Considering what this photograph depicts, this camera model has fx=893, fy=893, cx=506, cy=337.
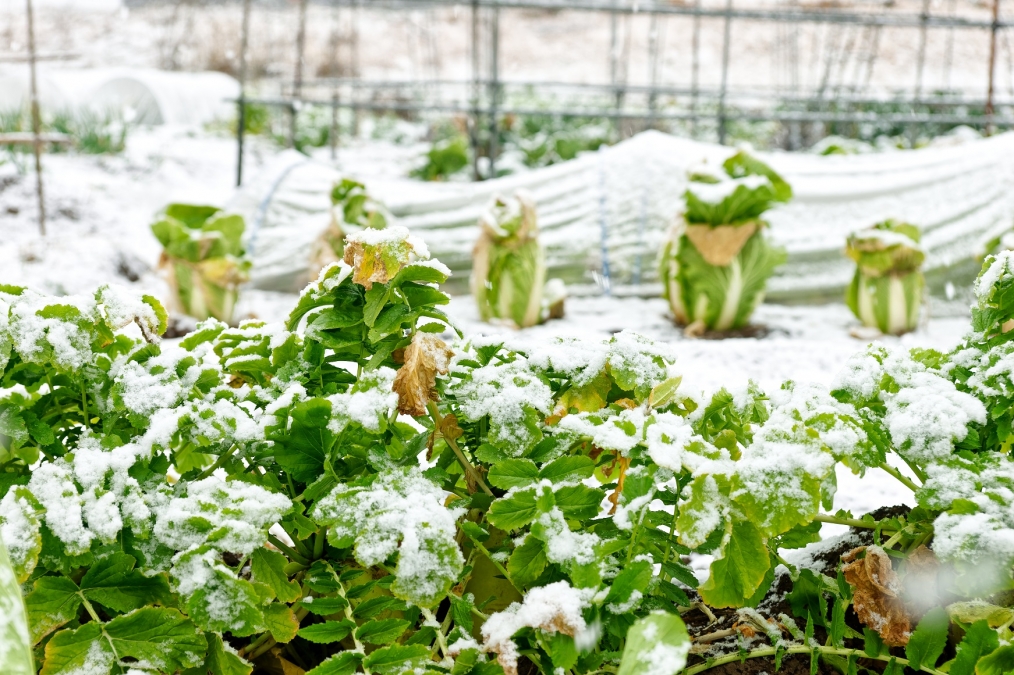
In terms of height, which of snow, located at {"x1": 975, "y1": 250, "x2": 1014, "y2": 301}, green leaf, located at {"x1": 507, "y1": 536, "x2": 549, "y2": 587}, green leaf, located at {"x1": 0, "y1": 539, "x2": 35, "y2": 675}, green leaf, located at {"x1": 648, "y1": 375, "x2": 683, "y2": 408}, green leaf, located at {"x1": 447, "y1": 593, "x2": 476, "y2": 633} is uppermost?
snow, located at {"x1": 975, "y1": 250, "x2": 1014, "y2": 301}

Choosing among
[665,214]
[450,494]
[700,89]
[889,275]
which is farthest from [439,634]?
[700,89]

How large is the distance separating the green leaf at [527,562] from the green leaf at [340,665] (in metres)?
0.13

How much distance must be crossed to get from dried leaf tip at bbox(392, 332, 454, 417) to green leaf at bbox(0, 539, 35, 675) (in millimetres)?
325

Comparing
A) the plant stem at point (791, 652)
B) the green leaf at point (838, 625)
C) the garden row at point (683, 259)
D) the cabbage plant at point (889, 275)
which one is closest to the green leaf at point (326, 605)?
the plant stem at point (791, 652)

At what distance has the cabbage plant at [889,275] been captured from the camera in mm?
3201

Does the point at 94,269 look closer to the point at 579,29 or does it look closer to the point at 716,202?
the point at 716,202

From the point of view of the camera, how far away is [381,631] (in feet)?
2.27

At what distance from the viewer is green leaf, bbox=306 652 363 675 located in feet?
2.16

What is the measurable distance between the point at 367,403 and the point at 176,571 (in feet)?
0.62

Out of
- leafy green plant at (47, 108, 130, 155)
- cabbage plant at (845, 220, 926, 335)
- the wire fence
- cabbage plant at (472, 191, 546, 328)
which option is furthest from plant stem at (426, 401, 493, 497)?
leafy green plant at (47, 108, 130, 155)

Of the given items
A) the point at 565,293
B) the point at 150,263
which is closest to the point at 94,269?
the point at 150,263

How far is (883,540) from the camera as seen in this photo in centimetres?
96

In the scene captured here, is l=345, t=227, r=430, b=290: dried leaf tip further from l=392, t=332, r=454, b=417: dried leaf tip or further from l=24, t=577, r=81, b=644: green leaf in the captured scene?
l=24, t=577, r=81, b=644: green leaf

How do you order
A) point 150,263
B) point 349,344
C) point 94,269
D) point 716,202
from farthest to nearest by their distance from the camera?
point 150,263 → point 94,269 → point 716,202 → point 349,344
